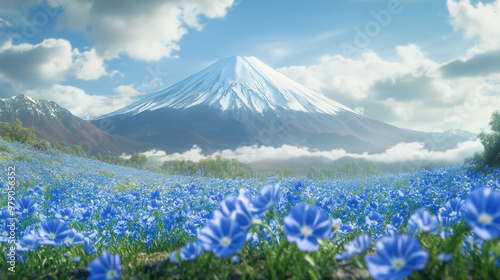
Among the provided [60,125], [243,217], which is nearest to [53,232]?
[243,217]

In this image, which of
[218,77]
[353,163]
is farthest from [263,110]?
[353,163]

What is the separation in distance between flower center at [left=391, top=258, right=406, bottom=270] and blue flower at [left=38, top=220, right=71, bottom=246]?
76.4 inches

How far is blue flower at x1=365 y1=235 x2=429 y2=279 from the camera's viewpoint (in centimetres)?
122

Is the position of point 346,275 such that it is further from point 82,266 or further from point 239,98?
point 239,98

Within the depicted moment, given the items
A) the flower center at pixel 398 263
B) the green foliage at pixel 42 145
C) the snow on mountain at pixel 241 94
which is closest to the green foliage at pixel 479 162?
the flower center at pixel 398 263

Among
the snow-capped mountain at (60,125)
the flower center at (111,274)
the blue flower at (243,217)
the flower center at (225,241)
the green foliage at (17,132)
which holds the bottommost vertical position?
the flower center at (111,274)

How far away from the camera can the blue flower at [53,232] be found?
6.97ft

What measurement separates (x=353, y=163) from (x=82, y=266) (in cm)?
4004

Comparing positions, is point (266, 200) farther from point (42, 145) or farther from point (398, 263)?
point (42, 145)

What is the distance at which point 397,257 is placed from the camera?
129 cm

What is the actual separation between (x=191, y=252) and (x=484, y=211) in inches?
52.0

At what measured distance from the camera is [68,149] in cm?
2745

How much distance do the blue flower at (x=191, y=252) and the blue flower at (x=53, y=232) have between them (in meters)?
0.97

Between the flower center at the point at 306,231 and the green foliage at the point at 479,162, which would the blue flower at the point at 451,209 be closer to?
the flower center at the point at 306,231
